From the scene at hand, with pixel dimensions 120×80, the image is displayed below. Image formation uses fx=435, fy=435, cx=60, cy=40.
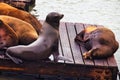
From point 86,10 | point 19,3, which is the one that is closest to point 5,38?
point 19,3

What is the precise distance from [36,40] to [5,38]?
17.0 inches

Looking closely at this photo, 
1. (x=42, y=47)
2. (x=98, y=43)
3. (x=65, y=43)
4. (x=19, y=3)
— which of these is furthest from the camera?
(x=19, y=3)

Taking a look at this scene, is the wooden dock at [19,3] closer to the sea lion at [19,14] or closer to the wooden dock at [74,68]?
the sea lion at [19,14]

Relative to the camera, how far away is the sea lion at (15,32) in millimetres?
6023

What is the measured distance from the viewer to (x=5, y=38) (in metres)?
6.03

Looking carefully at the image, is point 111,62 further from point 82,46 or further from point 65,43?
point 65,43

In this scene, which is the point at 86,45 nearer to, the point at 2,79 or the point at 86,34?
the point at 86,34

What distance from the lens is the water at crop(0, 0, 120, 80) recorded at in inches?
385

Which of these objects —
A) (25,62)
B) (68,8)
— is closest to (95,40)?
(25,62)

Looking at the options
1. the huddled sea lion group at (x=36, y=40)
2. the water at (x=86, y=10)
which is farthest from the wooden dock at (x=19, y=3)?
the huddled sea lion group at (x=36, y=40)

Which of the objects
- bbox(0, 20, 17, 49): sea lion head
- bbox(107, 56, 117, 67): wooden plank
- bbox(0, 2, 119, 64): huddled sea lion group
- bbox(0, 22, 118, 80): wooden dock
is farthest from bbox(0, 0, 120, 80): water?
bbox(0, 20, 17, 49): sea lion head

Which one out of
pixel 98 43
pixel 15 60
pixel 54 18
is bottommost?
pixel 15 60

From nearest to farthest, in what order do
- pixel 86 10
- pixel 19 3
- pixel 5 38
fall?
A: pixel 5 38 < pixel 19 3 < pixel 86 10

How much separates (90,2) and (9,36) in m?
5.81
